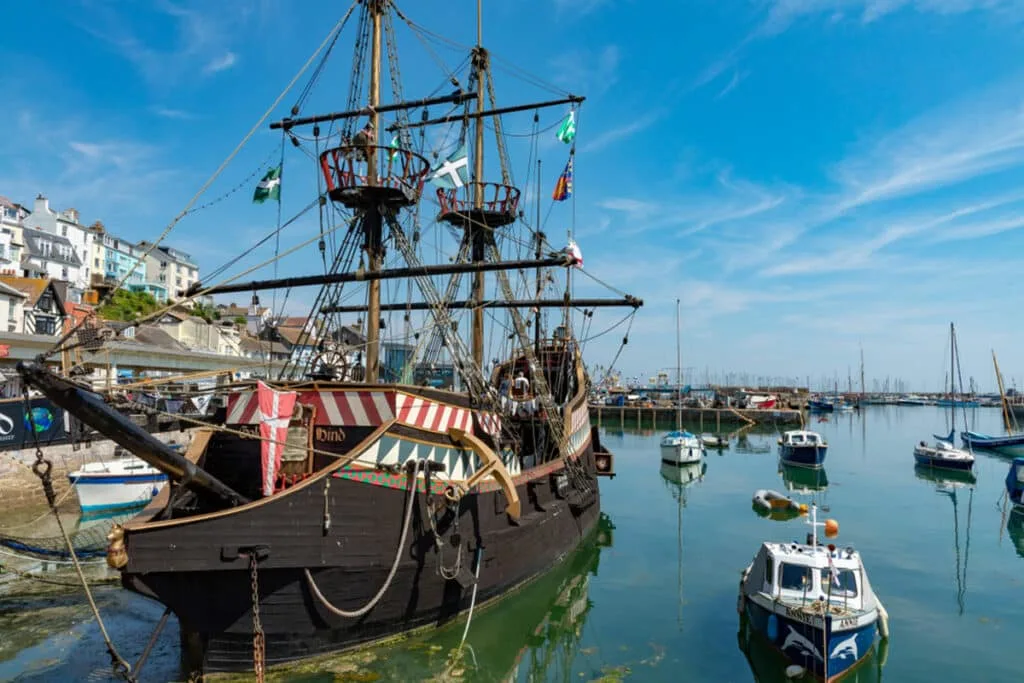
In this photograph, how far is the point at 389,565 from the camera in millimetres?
10695

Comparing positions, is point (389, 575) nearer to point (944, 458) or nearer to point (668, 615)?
point (668, 615)

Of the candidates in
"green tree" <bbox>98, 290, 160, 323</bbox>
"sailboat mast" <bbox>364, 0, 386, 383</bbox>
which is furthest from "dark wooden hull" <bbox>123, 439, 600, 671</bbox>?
"green tree" <bbox>98, 290, 160, 323</bbox>

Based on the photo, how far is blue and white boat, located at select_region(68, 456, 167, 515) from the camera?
22828 millimetres

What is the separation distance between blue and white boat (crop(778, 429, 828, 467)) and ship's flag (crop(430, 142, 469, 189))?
1284 inches

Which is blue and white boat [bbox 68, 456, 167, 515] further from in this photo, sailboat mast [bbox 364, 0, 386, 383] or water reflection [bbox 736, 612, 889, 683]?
water reflection [bbox 736, 612, 889, 683]

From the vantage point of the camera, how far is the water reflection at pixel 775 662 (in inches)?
448

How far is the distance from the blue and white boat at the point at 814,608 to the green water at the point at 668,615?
0.72 meters

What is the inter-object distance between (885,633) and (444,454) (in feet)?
30.2

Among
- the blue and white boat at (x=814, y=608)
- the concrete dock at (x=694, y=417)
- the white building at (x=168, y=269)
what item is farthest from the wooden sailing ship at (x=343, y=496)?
the white building at (x=168, y=269)

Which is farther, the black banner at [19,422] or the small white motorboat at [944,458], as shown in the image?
the small white motorboat at [944,458]

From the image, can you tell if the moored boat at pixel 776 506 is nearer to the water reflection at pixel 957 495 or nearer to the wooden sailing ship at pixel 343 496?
the water reflection at pixel 957 495

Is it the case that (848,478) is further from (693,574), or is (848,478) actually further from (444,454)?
(444,454)

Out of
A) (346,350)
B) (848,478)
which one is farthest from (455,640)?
(848,478)

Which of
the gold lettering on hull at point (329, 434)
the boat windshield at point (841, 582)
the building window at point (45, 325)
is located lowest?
the boat windshield at point (841, 582)
